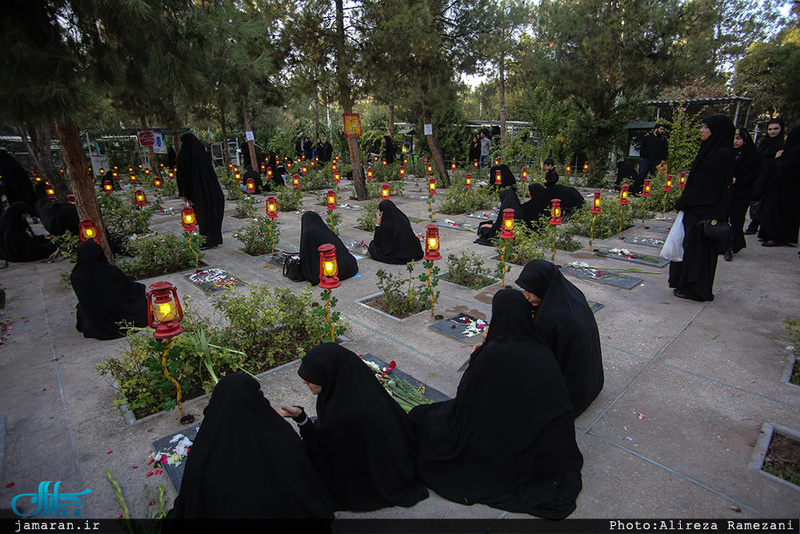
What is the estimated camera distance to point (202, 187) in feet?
29.7

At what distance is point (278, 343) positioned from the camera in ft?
14.8

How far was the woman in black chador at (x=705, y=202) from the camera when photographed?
5.33 m

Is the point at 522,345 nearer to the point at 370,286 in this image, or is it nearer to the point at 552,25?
the point at 370,286

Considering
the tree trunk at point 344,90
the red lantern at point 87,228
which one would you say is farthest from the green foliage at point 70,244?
the tree trunk at point 344,90

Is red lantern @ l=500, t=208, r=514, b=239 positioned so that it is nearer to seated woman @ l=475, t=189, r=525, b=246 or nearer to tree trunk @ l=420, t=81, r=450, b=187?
seated woman @ l=475, t=189, r=525, b=246

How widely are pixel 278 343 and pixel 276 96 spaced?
16114mm

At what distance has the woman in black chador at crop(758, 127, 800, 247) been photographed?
769cm

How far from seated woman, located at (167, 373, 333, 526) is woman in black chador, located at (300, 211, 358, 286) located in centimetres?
442

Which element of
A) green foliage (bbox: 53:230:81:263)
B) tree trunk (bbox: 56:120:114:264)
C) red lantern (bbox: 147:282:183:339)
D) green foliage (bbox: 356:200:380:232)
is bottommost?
green foliage (bbox: 356:200:380:232)

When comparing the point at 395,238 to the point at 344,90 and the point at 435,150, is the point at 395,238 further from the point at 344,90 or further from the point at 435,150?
the point at 435,150

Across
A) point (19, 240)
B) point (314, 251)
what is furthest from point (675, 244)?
point (19, 240)

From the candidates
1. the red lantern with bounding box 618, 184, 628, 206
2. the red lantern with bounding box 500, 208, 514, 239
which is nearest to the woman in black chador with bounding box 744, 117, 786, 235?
the red lantern with bounding box 618, 184, 628, 206

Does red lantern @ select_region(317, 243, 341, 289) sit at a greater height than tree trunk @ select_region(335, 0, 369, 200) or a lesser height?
lesser

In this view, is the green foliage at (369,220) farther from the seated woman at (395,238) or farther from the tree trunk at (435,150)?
the tree trunk at (435,150)
